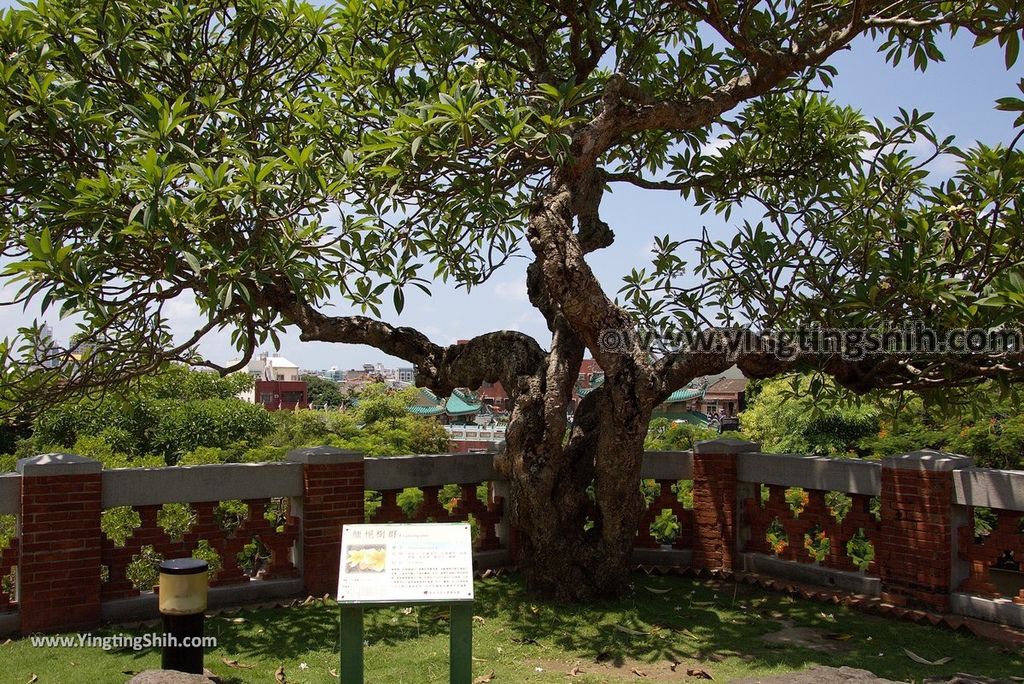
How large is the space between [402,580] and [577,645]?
226 centimetres

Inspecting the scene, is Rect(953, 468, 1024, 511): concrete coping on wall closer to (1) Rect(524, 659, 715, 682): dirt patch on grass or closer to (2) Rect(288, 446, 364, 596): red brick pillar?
(1) Rect(524, 659, 715, 682): dirt patch on grass

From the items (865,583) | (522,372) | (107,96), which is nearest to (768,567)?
(865,583)

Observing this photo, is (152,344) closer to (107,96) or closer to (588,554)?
(107,96)

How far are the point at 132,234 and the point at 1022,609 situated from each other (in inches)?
273

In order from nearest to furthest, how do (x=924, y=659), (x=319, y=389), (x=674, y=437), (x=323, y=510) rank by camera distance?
(x=924, y=659) < (x=323, y=510) < (x=674, y=437) < (x=319, y=389)

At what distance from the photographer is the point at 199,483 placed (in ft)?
24.0

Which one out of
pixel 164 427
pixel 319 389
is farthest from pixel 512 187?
pixel 319 389

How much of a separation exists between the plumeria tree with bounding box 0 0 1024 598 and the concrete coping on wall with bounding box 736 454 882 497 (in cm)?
102

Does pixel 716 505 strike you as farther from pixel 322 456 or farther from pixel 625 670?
pixel 322 456

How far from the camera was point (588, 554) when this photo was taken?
7.60 meters

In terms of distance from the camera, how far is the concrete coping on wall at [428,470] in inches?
322

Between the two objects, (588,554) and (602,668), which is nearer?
(602,668)

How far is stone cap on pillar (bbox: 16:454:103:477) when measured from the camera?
6621 millimetres

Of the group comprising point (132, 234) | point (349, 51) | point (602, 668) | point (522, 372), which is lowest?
point (602, 668)
